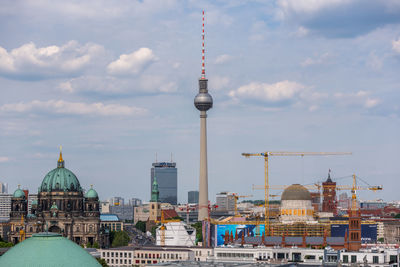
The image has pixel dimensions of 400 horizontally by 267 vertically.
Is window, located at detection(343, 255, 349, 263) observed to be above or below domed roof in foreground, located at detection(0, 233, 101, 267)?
below

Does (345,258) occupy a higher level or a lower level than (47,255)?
lower

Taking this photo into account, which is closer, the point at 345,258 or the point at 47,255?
the point at 47,255

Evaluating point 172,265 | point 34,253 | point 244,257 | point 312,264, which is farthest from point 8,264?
point 244,257

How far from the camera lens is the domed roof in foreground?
399 ft

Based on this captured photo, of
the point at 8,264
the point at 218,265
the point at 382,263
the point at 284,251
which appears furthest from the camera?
the point at 284,251

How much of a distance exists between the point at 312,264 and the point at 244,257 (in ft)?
83.0

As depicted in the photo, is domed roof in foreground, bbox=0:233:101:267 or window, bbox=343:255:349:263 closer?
domed roof in foreground, bbox=0:233:101:267

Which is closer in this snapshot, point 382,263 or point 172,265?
point 172,265

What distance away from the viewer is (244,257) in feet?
652

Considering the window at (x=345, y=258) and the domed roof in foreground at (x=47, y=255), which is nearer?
the domed roof in foreground at (x=47, y=255)

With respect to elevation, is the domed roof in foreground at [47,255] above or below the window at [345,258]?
above

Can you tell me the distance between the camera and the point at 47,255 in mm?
123062

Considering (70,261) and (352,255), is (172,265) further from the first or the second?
(352,255)

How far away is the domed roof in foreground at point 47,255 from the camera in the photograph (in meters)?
122
